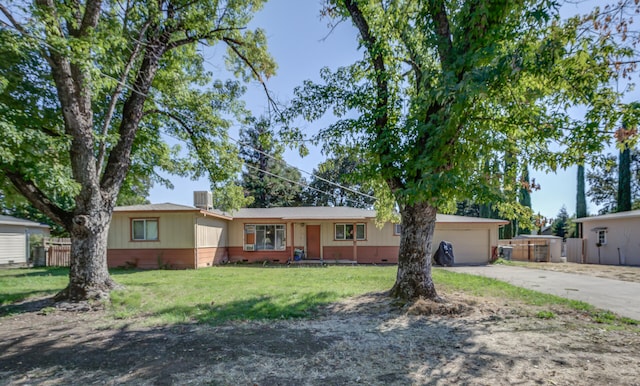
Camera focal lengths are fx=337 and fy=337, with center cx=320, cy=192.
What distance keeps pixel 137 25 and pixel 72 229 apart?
5187 millimetres

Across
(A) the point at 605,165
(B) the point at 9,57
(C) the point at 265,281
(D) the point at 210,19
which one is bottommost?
(C) the point at 265,281

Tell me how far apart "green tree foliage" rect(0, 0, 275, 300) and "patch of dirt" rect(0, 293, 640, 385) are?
2.50 meters

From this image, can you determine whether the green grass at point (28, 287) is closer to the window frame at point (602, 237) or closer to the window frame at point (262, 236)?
the window frame at point (262, 236)

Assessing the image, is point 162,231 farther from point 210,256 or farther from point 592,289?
point 592,289

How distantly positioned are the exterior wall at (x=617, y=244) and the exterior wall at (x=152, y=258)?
70.1 ft

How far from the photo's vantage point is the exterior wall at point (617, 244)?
56.0 feet

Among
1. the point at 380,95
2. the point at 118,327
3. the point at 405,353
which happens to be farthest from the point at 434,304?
the point at 118,327

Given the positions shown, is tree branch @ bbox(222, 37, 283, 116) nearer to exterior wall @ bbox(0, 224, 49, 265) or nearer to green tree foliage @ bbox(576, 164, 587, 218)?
exterior wall @ bbox(0, 224, 49, 265)

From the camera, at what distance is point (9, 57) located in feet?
23.4

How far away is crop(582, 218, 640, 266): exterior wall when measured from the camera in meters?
17.1

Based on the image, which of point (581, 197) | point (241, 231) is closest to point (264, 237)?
point (241, 231)

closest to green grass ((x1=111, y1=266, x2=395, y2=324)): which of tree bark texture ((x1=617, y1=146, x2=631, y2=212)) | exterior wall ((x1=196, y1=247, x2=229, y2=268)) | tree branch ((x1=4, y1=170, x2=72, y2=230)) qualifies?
tree branch ((x1=4, y1=170, x2=72, y2=230))

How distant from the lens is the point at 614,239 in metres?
18.1

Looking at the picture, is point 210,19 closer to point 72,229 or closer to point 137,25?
point 137,25
